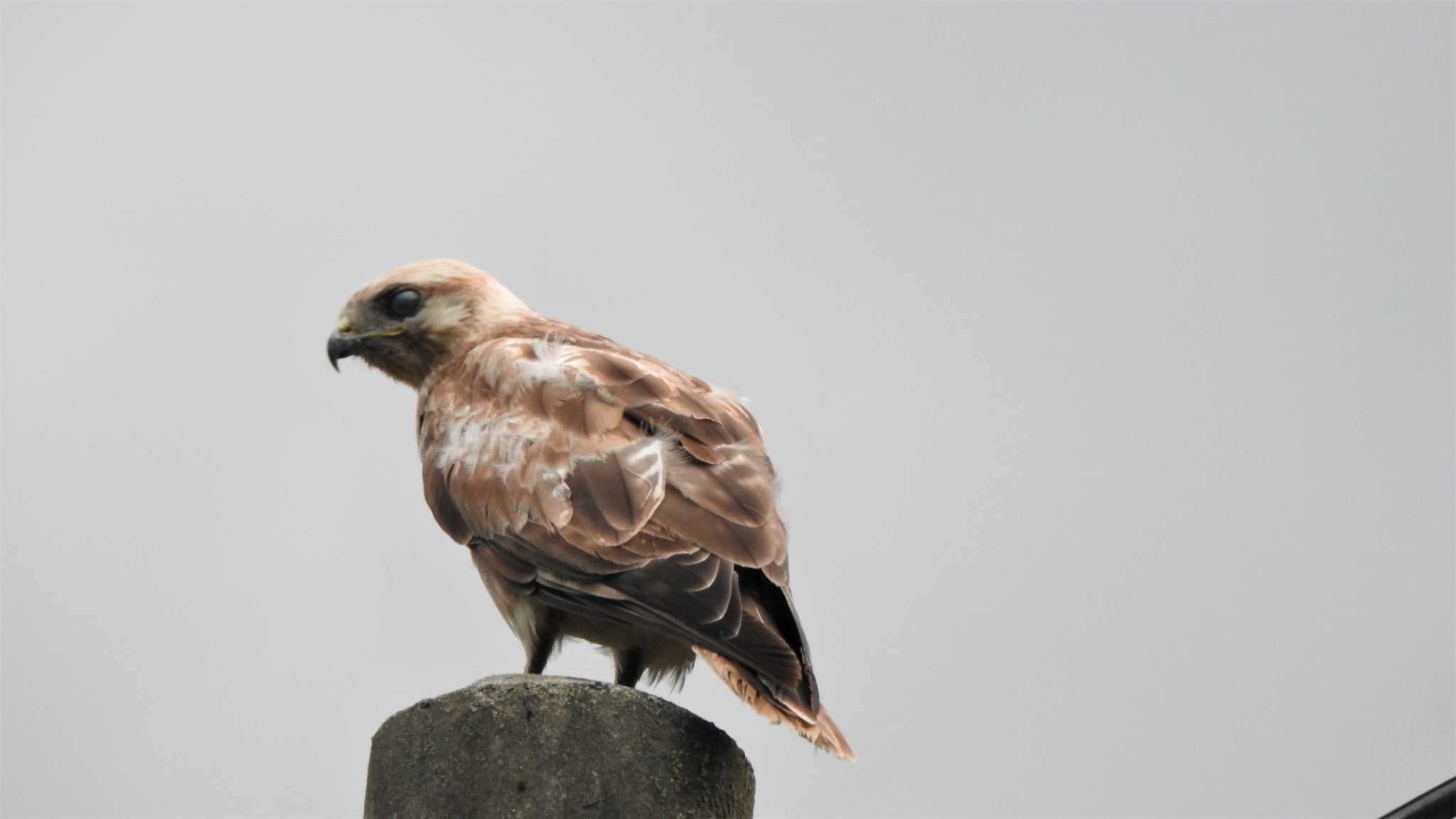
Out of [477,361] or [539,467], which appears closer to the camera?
[539,467]

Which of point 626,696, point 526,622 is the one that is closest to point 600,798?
point 626,696

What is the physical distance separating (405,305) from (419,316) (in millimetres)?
83

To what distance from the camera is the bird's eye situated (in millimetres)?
7125

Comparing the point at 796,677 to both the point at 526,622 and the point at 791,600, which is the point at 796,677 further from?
the point at 526,622

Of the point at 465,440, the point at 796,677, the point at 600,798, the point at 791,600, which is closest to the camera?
the point at 600,798

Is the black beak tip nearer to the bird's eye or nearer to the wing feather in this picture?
the bird's eye

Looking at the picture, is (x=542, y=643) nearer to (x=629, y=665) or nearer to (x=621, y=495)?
(x=629, y=665)

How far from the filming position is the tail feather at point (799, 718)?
16.0 ft

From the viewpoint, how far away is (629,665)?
598 cm

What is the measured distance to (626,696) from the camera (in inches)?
171

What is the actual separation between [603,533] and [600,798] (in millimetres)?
1286

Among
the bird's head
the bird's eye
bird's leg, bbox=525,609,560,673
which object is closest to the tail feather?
bird's leg, bbox=525,609,560,673

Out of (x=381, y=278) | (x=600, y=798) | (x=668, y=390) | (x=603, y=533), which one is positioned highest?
(x=381, y=278)

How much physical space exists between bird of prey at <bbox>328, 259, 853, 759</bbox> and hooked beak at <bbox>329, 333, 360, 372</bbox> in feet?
1.62
